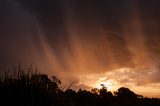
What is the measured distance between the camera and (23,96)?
13.9 m

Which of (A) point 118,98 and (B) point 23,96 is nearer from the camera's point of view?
(B) point 23,96

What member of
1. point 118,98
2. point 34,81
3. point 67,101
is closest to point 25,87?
point 34,81

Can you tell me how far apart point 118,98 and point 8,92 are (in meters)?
91.4

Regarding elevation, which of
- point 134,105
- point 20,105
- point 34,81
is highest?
point 134,105

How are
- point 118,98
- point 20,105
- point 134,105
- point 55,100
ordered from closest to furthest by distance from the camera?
point 20,105 → point 55,100 → point 134,105 → point 118,98

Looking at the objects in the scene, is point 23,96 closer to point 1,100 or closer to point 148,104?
point 1,100

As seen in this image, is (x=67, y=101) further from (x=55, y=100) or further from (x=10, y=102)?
(x=10, y=102)

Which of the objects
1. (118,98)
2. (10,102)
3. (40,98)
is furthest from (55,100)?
(118,98)

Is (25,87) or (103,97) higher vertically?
(103,97)

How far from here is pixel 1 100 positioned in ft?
45.4

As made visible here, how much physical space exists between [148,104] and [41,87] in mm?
89236

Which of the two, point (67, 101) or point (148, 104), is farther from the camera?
point (148, 104)

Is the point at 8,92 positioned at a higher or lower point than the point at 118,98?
lower

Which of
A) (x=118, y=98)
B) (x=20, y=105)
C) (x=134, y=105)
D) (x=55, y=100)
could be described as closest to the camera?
(x=20, y=105)
